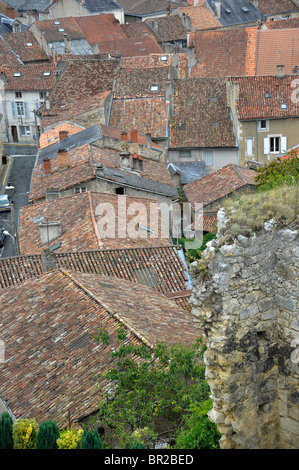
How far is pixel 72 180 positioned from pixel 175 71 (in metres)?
22.8

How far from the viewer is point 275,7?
9506 centimetres

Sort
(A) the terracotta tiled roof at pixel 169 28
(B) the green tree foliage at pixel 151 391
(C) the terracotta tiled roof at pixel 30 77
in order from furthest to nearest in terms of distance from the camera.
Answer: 1. (A) the terracotta tiled roof at pixel 169 28
2. (C) the terracotta tiled roof at pixel 30 77
3. (B) the green tree foliage at pixel 151 391

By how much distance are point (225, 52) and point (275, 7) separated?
124ft

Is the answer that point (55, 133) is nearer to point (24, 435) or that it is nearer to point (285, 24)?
point (285, 24)

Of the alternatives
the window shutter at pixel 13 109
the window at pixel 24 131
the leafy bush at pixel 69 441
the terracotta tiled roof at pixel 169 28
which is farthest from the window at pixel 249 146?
the leafy bush at pixel 69 441

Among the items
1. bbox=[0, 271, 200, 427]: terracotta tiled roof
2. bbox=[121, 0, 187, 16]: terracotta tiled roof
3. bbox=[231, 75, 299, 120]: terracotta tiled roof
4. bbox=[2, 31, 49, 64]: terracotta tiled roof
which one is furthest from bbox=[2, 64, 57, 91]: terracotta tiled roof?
bbox=[0, 271, 200, 427]: terracotta tiled roof

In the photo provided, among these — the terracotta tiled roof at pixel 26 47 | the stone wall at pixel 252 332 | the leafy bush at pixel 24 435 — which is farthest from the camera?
the terracotta tiled roof at pixel 26 47

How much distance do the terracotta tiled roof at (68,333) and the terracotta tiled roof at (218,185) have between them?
15.4 metres

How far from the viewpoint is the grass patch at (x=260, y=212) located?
11.1 metres

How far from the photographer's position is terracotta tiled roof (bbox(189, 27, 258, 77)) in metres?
60.2

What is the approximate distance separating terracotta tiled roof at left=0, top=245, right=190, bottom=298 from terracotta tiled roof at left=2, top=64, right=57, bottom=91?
39646mm

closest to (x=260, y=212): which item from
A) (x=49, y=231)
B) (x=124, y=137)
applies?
(x=49, y=231)

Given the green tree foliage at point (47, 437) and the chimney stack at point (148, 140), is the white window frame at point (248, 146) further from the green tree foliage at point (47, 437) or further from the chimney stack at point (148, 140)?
the green tree foliage at point (47, 437)

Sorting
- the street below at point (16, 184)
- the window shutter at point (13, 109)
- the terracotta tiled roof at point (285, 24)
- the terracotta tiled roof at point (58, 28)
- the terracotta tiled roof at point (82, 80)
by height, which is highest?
the terracotta tiled roof at point (58, 28)
